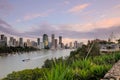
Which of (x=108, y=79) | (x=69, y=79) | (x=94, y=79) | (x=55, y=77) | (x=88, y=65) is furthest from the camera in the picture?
(x=88, y=65)

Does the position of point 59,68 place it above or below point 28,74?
above

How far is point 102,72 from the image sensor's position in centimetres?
1174

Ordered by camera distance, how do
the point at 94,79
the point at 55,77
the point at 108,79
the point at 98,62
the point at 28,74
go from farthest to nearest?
1. the point at 28,74
2. the point at 98,62
3. the point at 94,79
4. the point at 55,77
5. the point at 108,79

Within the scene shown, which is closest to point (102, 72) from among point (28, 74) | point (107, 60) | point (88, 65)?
point (88, 65)

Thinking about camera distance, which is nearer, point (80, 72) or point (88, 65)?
point (80, 72)

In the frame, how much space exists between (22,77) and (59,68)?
18.3 metres

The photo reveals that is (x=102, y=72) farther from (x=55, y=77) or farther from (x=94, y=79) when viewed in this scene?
(x=55, y=77)

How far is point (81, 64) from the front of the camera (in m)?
13.3

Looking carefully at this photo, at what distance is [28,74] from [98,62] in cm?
1234

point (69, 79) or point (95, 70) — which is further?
point (95, 70)

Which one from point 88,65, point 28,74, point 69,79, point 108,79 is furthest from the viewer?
point 28,74

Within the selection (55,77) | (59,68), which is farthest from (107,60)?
(55,77)

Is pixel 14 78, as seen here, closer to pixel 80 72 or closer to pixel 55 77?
pixel 80 72

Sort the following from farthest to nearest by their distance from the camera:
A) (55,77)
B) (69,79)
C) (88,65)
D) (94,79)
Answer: (88,65)
(94,79)
(69,79)
(55,77)
